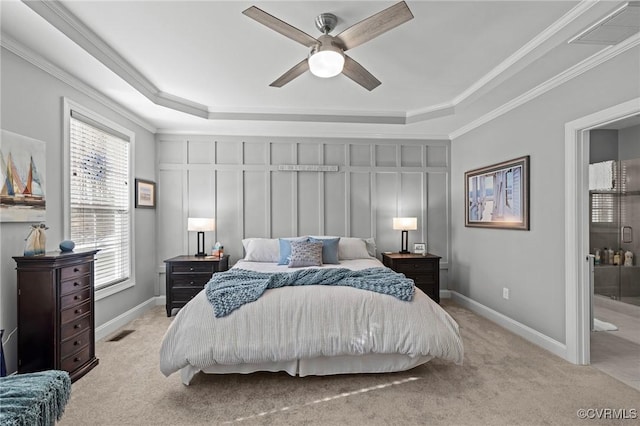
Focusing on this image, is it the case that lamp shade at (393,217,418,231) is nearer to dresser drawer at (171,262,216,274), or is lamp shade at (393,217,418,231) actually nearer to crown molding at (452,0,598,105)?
crown molding at (452,0,598,105)

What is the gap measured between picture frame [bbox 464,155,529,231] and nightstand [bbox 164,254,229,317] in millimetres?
3566

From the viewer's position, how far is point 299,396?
234 cm

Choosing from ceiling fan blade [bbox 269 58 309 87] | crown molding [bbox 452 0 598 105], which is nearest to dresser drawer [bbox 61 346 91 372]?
ceiling fan blade [bbox 269 58 309 87]

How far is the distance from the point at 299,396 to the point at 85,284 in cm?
201

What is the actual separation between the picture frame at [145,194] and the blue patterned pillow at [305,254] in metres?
2.11

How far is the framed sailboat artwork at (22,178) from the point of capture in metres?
2.31

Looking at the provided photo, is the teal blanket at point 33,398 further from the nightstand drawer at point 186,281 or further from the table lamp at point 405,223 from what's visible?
the table lamp at point 405,223

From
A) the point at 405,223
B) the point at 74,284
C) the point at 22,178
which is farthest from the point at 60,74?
the point at 405,223

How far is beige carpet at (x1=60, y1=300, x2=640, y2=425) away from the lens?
209cm

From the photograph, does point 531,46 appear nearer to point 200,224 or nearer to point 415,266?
point 415,266

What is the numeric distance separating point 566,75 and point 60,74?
4.46 m

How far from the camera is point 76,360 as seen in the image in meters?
2.60

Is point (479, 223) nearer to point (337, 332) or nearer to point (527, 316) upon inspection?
point (527, 316)

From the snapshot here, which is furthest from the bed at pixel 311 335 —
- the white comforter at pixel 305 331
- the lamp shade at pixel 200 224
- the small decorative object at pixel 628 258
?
the small decorative object at pixel 628 258
